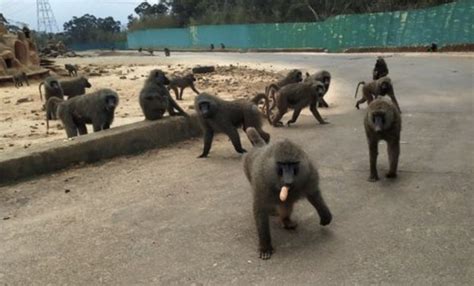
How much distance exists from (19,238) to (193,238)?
1798 millimetres

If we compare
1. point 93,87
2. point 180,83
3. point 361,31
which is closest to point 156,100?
point 180,83

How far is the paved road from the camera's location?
4148 millimetres

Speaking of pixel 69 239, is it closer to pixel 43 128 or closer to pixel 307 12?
pixel 43 128

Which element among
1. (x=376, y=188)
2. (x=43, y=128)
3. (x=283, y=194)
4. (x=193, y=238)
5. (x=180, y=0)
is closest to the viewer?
(x=283, y=194)

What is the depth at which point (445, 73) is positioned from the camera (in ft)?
57.0

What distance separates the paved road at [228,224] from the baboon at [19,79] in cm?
1517

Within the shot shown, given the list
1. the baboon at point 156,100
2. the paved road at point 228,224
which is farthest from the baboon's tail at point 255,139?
the baboon at point 156,100

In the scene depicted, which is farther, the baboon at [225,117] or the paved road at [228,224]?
the baboon at [225,117]

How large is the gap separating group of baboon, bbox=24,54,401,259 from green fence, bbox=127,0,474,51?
19.9 meters

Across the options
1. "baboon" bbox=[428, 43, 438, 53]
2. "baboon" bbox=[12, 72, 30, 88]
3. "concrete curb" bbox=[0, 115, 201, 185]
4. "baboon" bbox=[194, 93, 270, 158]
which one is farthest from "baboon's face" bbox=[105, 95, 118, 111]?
"baboon" bbox=[428, 43, 438, 53]

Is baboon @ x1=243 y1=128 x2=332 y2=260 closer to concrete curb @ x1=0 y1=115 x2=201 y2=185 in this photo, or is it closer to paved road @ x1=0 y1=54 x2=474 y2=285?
paved road @ x1=0 y1=54 x2=474 y2=285

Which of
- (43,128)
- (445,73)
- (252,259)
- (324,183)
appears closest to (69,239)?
(252,259)

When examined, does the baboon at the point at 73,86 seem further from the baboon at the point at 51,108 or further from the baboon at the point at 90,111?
the baboon at the point at 90,111

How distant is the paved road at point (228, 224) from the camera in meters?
4.15
